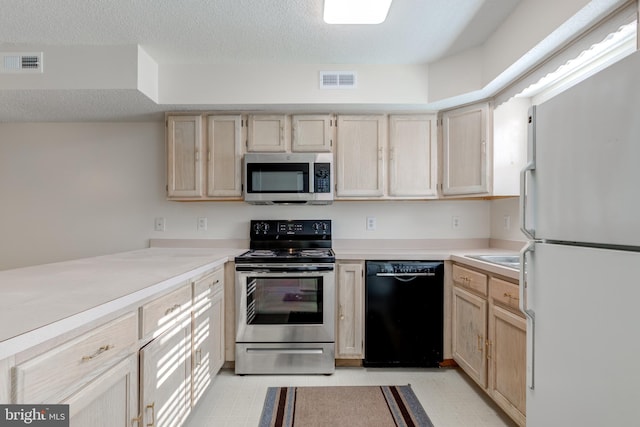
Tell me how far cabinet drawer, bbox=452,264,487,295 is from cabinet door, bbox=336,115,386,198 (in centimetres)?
85

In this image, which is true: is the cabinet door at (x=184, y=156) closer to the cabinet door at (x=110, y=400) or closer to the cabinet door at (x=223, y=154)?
the cabinet door at (x=223, y=154)

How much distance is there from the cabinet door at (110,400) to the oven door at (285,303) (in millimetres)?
1228

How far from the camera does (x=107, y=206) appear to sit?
10.2 ft

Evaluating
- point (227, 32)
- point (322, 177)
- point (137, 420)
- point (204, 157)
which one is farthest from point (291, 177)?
point (137, 420)

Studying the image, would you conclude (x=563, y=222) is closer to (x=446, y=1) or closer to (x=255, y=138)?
(x=446, y=1)

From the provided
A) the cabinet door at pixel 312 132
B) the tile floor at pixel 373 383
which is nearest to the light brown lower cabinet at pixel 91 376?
the tile floor at pixel 373 383

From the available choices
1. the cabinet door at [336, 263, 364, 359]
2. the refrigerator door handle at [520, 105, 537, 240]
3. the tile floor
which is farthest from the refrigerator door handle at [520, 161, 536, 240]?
the cabinet door at [336, 263, 364, 359]

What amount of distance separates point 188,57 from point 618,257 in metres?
2.73

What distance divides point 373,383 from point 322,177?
5.19ft

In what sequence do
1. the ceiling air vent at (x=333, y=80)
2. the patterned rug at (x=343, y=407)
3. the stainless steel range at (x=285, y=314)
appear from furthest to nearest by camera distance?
the ceiling air vent at (x=333, y=80), the stainless steel range at (x=285, y=314), the patterned rug at (x=343, y=407)

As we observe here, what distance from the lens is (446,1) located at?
1891mm

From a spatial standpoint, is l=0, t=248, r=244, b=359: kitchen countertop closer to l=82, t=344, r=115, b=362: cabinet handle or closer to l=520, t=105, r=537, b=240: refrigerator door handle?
l=82, t=344, r=115, b=362: cabinet handle

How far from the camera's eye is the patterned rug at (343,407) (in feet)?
6.32

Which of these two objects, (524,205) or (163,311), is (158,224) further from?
(524,205)
